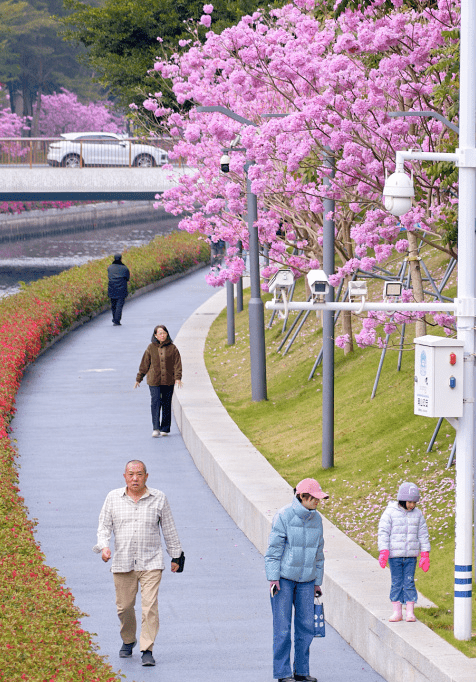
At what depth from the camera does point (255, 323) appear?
20.7m

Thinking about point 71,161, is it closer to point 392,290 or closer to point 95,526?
point 95,526

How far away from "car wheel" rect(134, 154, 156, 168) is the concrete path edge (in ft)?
114

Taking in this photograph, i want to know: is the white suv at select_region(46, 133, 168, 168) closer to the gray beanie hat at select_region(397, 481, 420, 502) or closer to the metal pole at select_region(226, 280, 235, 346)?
the metal pole at select_region(226, 280, 235, 346)

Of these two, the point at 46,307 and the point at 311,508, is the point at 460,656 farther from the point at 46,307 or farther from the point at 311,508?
the point at 46,307

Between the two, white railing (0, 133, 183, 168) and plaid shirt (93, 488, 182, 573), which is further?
white railing (0, 133, 183, 168)

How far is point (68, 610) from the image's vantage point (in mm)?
9211

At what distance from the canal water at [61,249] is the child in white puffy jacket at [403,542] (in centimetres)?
3474

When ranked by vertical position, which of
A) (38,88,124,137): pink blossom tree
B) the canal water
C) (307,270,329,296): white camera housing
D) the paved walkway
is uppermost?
(38,88,124,137): pink blossom tree

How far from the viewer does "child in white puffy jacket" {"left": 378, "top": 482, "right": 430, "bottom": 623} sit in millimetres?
9570

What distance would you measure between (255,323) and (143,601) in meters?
11.2

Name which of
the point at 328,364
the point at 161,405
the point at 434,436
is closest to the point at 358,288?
the point at 434,436

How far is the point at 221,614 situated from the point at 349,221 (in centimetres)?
1153

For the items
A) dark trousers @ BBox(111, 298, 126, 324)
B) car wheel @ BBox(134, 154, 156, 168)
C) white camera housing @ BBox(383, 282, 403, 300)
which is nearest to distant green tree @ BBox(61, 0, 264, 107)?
dark trousers @ BBox(111, 298, 126, 324)

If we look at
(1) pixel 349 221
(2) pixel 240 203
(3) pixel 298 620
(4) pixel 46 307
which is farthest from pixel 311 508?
(4) pixel 46 307
